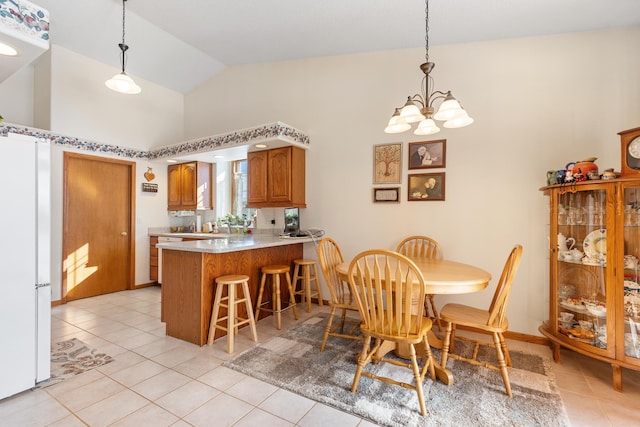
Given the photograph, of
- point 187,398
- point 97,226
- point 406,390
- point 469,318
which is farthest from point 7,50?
point 469,318

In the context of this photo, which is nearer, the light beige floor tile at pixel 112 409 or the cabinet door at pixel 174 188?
the light beige floor tile at pixel 112 409

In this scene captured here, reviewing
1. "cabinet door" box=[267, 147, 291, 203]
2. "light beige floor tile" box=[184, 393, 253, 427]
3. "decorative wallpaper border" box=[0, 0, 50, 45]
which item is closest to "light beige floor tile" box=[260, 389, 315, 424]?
"light beige floor tile" box=[184, 393, 253, 427]

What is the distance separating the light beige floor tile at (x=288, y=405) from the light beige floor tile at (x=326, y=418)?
0.13 feet

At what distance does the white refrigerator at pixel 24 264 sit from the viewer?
5.82 ft

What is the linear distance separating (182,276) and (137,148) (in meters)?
3.11

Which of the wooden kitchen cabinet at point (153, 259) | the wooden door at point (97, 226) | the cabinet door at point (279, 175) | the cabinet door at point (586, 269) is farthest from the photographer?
the wooden kitchen cabinet at point (153, 259)

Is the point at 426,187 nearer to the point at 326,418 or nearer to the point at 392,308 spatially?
the point at 392,308

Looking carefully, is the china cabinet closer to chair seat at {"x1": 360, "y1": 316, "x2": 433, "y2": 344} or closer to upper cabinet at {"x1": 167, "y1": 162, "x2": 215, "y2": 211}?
chair seat at {"x1": 360, "y1": 316, "x2": 433, "y2": 344}

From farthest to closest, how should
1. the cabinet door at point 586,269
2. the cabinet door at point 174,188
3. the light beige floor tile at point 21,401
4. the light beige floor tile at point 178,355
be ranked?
the cabinet door at point 174,188 < the light beige floor tile at point 178,355 < the cabinet door at point 586,269 < the light beige floor tile at point 21,401

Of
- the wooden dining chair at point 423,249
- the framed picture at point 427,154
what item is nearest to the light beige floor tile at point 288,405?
the wooden dining chair at point 423,249

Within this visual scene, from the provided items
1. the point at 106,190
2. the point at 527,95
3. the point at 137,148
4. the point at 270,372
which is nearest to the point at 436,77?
the point at 527,95

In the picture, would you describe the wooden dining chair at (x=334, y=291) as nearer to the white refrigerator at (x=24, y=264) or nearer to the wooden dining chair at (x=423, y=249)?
the wooden dining chair at (x=423, y=249)

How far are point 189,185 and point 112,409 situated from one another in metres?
3.71

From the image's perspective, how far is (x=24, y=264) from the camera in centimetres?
185
